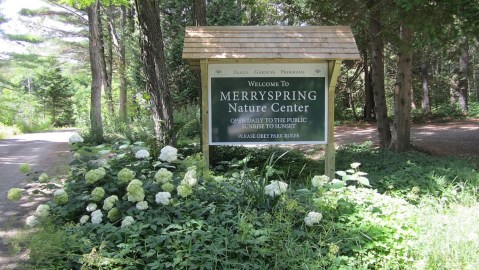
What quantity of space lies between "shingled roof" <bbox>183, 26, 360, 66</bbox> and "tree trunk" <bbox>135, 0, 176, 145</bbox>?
2.51ft

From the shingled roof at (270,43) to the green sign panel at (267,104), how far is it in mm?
365

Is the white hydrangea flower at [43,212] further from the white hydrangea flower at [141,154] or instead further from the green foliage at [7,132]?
the green foliage at [7,132]

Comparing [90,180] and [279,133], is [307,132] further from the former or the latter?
[90,180]

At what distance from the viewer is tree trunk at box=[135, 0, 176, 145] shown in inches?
275

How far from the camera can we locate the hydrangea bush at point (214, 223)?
3.01 m

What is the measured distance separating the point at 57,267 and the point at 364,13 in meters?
9.26

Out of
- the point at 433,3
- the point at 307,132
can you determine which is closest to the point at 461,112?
the point at 433,3

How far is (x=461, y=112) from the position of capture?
22.2 m

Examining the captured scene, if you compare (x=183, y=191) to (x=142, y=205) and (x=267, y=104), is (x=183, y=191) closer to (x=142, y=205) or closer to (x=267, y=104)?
(x=142, y=205)

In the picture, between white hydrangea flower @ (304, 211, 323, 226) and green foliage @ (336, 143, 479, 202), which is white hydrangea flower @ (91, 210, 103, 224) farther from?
green foliage @ (336, 143, 479, 202)

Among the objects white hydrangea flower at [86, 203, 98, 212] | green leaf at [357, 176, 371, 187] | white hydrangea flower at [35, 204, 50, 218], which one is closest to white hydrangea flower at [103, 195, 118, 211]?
white hydrangea flower at [86, 203, 98, 212]

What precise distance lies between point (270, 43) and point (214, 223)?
3.88 metres

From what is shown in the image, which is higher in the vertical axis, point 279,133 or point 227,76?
point 227,76

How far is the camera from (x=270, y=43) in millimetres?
6492
